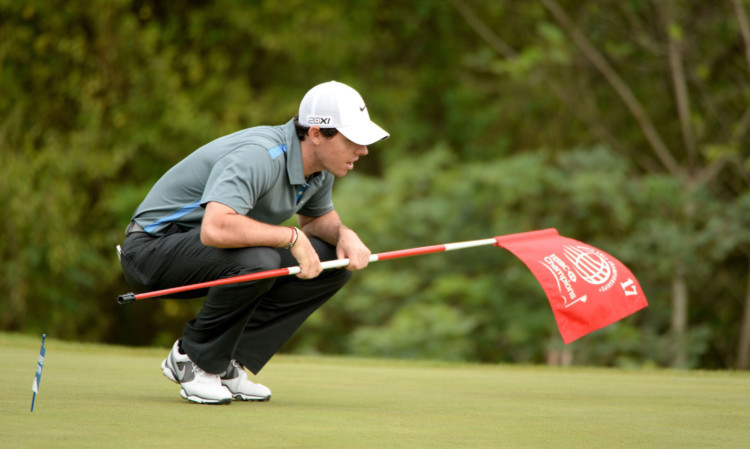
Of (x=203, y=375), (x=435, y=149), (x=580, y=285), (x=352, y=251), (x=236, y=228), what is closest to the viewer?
(x=236, y=228)

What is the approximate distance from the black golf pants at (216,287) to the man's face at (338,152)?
1.21 feet

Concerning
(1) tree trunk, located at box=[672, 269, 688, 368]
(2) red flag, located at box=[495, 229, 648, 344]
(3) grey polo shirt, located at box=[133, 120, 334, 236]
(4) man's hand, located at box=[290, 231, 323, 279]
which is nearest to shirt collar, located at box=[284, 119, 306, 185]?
(3) grey polo shirt, located at box=[133, 120, 334, 236]

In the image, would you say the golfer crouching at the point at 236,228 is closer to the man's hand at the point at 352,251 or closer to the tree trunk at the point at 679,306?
the man's hand at the point at 352,251

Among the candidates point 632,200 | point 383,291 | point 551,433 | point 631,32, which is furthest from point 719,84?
point 551,433

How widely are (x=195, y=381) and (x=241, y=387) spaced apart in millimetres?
221

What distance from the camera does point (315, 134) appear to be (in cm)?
341

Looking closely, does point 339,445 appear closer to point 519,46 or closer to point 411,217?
point 411,217

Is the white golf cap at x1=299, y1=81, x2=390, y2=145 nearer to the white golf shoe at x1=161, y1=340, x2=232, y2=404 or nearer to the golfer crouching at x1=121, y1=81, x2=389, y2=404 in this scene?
the golfer crouching at x1=121, y1=81, x2=389, y2=404

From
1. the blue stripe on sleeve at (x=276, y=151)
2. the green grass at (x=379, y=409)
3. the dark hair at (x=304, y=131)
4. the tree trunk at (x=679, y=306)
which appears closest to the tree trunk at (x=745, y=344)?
the tree trunk at (x=679, y=306)

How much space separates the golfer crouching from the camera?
10.6ft

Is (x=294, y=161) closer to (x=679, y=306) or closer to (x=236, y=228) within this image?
(x=236, y=228)

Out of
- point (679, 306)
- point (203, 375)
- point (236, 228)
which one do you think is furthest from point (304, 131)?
point (679, 306)

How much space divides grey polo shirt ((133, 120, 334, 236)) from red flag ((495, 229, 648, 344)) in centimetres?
92

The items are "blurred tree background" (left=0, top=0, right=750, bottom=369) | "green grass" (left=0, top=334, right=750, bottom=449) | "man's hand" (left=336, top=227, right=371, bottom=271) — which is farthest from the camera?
"blurred tree background" (left=0, top=0, right=750, bottom=369)
